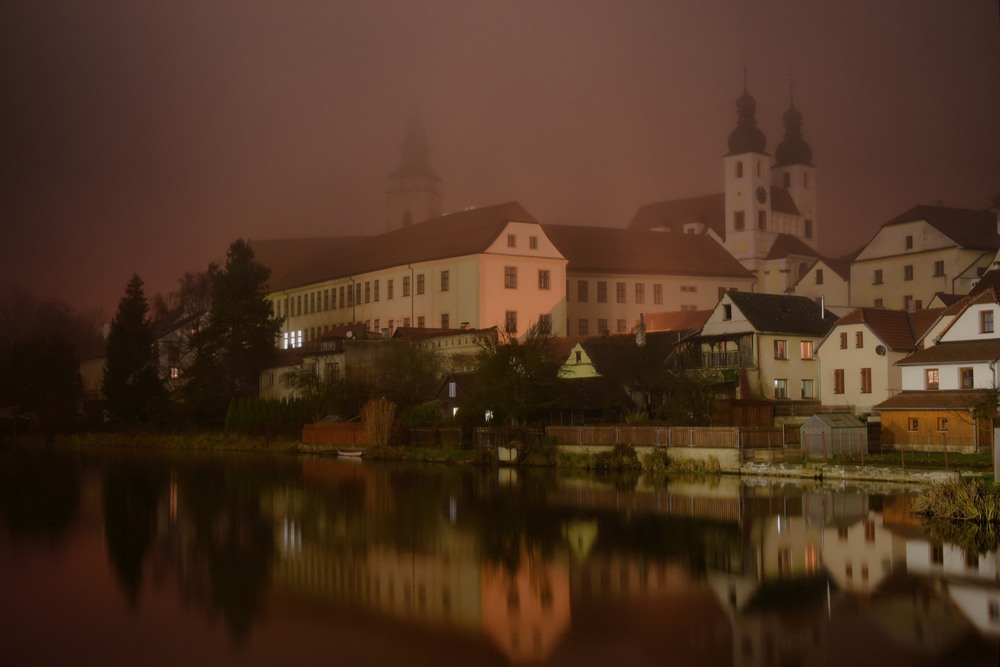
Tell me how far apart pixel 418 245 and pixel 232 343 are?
674 inches

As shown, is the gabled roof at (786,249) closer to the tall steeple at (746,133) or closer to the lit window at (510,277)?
the tall steeple at (746,133)

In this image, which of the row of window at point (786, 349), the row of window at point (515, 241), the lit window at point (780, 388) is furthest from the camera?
the row of window at point (515, 241)

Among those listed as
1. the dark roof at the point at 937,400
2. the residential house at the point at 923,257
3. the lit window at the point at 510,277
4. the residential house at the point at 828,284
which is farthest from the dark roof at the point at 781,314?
the residential house at the point at 828,284

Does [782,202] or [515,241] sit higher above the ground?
[782,202]

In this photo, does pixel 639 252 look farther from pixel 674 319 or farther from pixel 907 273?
pixel 907 273

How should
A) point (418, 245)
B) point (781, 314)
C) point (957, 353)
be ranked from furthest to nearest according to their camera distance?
1. point (418, 245)
2. point (781, 314)
3. point (957, 353)

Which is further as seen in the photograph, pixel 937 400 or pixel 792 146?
pixel 792 146

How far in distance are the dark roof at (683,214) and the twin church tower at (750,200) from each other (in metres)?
0.11

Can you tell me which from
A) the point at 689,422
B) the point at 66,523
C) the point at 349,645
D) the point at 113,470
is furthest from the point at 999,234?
the point at 349,645

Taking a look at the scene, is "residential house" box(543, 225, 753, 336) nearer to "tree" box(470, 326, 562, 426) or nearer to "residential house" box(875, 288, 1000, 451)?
"tree" box(470, 326, 562, 426)

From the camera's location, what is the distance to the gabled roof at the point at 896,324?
45.9 metres

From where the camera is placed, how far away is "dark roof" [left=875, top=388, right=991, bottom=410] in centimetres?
3566

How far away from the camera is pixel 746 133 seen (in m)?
121

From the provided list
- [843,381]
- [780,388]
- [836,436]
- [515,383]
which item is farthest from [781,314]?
[836,436]
